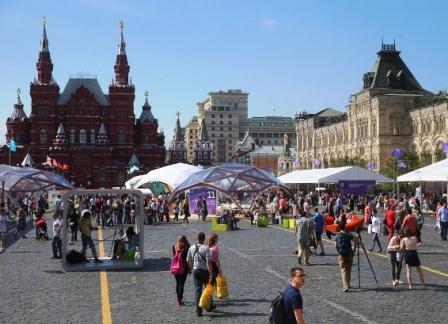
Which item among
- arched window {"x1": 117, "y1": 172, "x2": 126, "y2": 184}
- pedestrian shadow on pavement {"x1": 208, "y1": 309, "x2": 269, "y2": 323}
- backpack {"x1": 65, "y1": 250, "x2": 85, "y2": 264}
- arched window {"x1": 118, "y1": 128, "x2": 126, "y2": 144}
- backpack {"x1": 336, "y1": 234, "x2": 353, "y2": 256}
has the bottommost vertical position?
pedestrian shadow on pavement {"x1": 208, "y1": 309, "x2": 269, "y2": 323}

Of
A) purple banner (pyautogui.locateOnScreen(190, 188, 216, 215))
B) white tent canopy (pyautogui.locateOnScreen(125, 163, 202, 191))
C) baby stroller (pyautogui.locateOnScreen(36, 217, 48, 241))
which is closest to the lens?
baby stroller (pyautogui.locateOnScreen(36, 217, 48, 241))

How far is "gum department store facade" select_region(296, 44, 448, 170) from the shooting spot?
78.8 m

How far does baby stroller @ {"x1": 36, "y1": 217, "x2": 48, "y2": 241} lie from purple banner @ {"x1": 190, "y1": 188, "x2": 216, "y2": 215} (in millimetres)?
21270

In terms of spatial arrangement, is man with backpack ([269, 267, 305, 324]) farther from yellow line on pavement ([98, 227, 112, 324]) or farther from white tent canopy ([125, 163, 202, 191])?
white tent canopy ([125, 163, 202, 191])

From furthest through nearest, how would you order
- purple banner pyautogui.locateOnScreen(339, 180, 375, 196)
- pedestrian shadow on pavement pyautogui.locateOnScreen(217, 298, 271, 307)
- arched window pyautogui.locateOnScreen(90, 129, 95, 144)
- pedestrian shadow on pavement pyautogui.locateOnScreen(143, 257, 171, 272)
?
arched window pyautogui.locateOnScreen(90, 129, 95, 144) → purple banner pyautogui.locateOnScreen(339, 180, 375, 196) → pedestrian shadow on pavement pyautogui.locateOnScreen(143, 257, 171, 272) → pedestrian shadow on pavement pyautogui.locateOnScreen(217, 298, 271, 307)

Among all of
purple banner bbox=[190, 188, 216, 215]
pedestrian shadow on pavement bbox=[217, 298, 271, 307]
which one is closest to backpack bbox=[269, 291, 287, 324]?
pedestrian shadow on pavement bbox=[217, 298, 271, 307]

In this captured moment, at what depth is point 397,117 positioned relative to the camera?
87.6 metres

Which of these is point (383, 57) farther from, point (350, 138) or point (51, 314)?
point (51, 314)

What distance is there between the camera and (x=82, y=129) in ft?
335

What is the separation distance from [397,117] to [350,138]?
40.4 feet

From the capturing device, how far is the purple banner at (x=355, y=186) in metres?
53.1

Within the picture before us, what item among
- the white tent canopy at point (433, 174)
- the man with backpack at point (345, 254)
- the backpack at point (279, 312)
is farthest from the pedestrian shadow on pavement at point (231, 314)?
the white tent canopy at point (433, 174)

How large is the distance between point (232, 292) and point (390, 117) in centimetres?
Answer: 7643

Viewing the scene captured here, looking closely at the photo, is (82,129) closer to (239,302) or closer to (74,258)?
(74,258)
